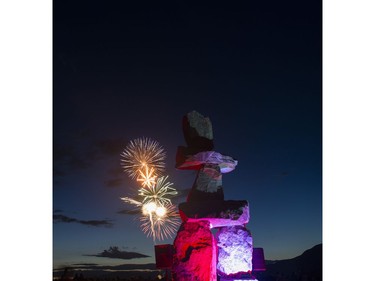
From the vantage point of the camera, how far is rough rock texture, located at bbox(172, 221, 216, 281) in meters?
12.6

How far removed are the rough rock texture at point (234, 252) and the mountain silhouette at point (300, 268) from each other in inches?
202

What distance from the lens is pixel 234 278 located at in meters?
12.8

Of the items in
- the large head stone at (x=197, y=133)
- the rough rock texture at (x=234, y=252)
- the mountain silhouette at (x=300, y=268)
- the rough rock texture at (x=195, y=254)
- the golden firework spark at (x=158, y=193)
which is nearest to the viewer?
the rough rock texture at (x=195, y=254)

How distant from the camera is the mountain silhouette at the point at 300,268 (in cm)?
1794

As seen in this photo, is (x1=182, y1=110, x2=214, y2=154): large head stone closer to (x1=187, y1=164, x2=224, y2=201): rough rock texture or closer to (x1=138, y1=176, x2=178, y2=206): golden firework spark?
(x1=187, y1=164, x2=224, y2=201): rough rock texture

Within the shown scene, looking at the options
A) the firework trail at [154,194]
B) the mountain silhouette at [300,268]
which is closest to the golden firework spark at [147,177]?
the firework trail at [154,194]

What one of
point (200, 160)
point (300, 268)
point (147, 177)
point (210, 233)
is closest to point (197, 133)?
point (200, 160)

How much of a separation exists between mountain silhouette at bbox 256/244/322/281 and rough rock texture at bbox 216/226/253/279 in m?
5.14

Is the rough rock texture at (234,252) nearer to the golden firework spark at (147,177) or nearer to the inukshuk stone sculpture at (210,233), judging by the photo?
the inukshuk stone sculpture at (210,233)

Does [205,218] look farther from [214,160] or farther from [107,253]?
[107,253]

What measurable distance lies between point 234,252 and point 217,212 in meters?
1.18
